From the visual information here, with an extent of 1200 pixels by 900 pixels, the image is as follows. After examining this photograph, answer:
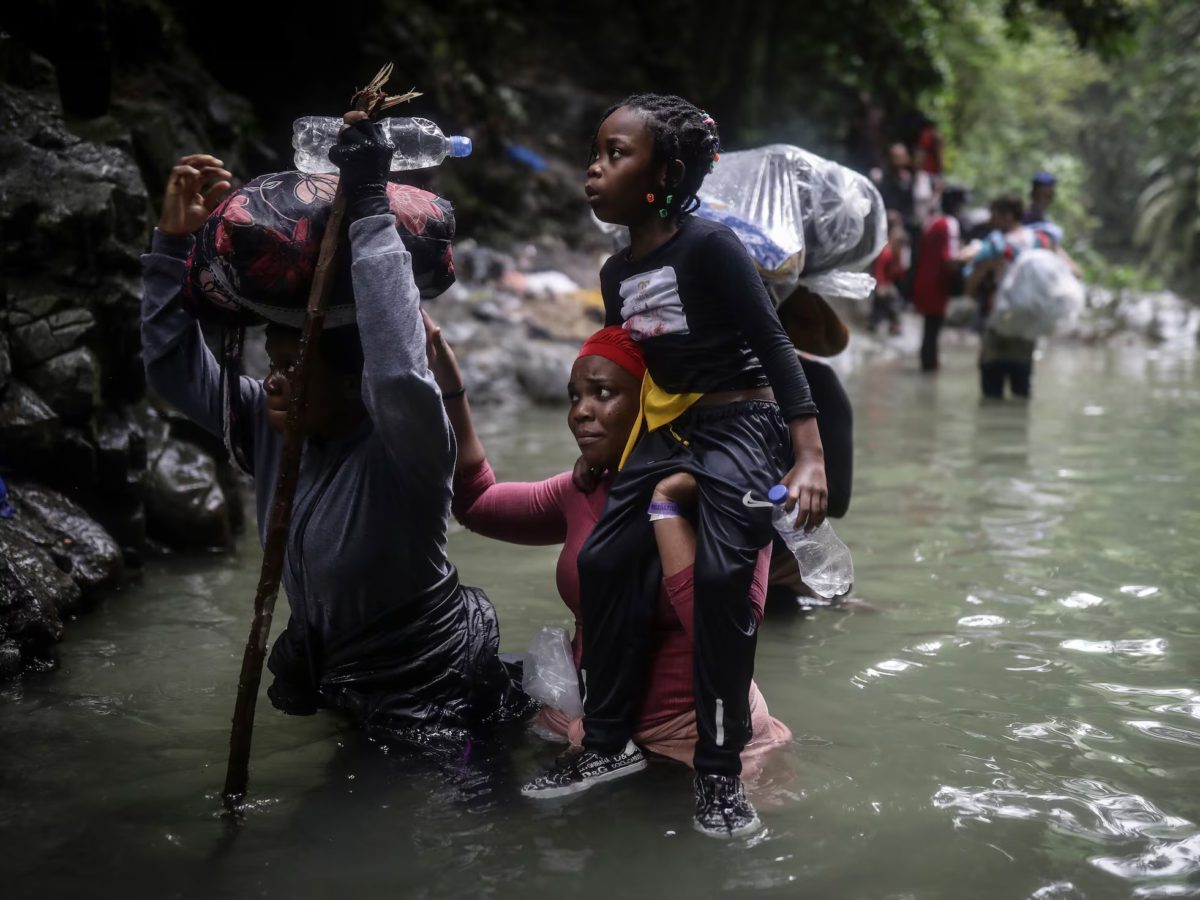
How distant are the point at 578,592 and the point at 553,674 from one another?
10.1 inches

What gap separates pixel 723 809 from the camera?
104 inches

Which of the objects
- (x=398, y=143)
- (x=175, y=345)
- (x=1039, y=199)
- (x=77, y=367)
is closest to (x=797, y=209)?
(x=398, y=143)

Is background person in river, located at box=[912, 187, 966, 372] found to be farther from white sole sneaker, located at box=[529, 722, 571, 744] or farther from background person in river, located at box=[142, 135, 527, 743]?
background person in river, located at box=[142, 135, 527, 743]

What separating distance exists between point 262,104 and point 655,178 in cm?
888

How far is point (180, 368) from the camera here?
3.08 m

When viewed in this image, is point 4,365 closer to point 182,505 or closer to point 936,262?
point 182,505

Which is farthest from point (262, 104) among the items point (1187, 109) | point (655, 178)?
point (1187, 109)

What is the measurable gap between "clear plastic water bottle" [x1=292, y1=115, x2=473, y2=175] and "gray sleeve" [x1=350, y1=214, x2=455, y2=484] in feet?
1.09

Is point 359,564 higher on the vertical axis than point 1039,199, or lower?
lower

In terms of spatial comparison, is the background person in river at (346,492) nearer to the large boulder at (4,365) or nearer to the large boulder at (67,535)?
the large boulder at (67,535)

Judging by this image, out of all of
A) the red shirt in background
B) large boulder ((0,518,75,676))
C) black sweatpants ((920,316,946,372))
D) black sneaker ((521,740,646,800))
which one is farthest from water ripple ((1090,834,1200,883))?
black sweatpants ((920,316,946,372))

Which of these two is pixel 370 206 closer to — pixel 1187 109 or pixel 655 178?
pixel 655 178

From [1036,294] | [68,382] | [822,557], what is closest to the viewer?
[822,557]

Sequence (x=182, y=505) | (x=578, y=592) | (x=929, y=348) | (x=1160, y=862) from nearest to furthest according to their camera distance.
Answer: (x=1160, y=862), (x=578, y=592), (x=182, y=505), (x=929, y=348)
